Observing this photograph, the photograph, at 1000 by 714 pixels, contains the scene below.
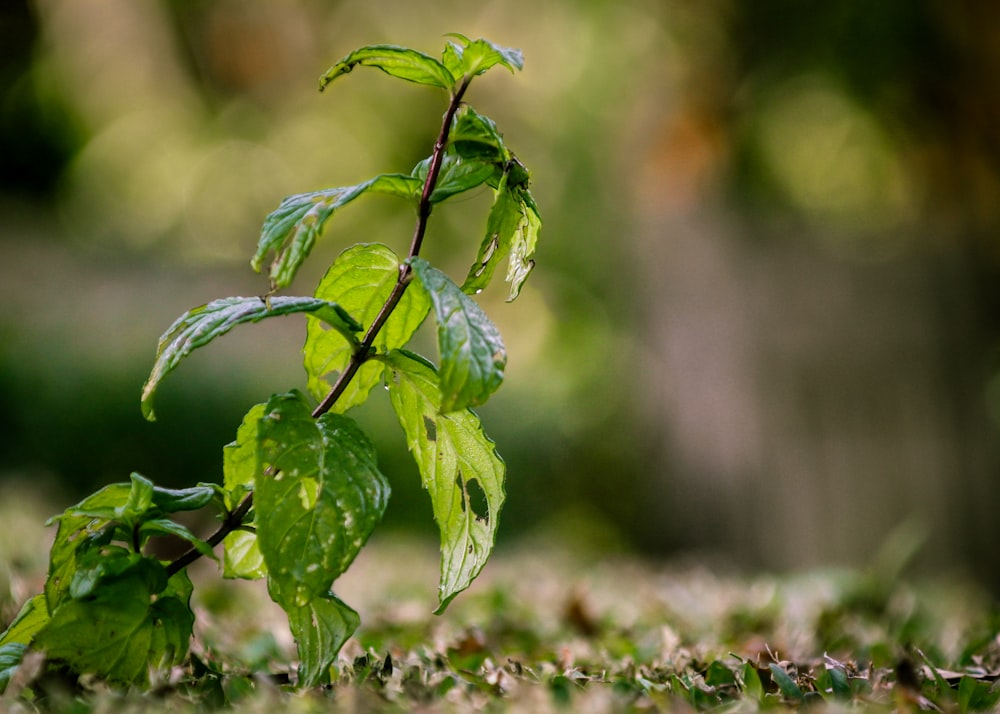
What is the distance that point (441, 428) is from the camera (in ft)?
4.06

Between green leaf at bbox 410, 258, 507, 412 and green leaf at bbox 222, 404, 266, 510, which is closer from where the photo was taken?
green leaf at bbox 410, 258, 507, 412

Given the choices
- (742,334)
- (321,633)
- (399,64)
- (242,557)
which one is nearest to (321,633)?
(321,633)

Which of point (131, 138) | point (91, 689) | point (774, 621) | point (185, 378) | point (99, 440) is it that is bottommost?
point (774, 621)

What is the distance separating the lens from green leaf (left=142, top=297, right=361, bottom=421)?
1032mm

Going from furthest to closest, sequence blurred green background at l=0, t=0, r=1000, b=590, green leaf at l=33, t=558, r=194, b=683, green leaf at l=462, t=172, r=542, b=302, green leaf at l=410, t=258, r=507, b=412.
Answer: blurred green background at l=0, t=0, r=1000, b=590 < green leaf at l=462, t=172, r=542, b=302 < green leaf at l=33, t=558, r=194, b=683 < green leaf at l=410, t=258, r=507, b=412

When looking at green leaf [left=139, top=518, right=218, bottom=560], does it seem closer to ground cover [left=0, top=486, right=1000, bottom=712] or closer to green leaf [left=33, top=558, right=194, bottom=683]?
green leaf [left=33, top=558, right=194, bottom=683]

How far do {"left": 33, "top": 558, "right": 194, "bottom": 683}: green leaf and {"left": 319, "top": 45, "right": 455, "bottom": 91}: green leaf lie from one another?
655 mm

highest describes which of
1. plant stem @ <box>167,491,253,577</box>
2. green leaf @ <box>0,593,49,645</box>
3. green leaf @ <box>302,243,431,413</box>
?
green leaf @ <box>302,243,431,413</box>

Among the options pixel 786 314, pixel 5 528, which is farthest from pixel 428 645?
pixel 786 314

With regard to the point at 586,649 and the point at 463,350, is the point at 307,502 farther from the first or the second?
the point at 586,649

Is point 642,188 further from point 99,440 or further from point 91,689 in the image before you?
point 91,689

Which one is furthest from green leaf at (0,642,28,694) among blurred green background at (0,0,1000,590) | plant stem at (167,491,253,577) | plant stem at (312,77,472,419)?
blurred green background at (0,0,1000,590)

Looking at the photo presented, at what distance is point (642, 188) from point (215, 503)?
16.5 ft

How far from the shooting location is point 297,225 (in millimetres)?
1081
